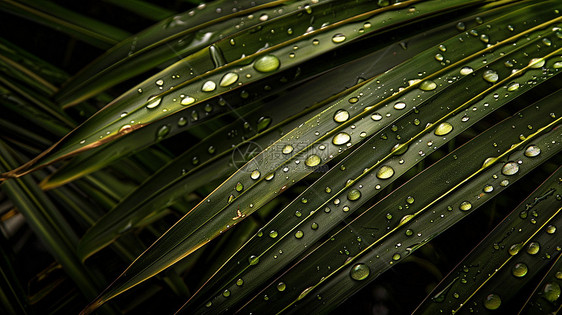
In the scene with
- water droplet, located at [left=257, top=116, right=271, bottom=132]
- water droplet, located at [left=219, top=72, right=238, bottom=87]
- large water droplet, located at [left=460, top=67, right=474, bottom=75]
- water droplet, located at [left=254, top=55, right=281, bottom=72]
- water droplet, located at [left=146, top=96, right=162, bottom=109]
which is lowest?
large water droplet, located at [left=460, top=67, right=474, bottom=75]

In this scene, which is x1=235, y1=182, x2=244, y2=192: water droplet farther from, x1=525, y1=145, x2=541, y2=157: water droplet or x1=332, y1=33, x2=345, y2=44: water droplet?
x1=525, y1=145, x2=541, y2=157: water droplet

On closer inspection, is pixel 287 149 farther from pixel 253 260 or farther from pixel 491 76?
pixel 491 76

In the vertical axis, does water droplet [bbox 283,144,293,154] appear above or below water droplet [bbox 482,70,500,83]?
above

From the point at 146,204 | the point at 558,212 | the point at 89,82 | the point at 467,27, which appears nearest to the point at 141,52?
the point at 89,82

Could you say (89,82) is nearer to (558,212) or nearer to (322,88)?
(322,88)

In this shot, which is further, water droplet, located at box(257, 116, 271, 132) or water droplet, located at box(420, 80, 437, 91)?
water droplet, located at box(257, 116, 271, 132)

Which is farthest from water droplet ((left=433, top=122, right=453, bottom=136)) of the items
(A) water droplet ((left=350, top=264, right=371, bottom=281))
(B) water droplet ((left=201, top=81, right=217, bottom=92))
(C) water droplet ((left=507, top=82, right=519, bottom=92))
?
(B) water droplet ((left=201, top=81, right=217, bottom=92))
